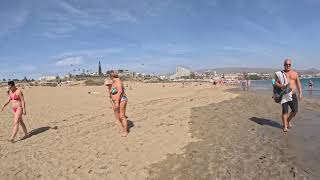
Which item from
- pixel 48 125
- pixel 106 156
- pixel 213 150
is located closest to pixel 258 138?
pixel 213 150

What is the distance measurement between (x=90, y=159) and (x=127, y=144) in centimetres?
135

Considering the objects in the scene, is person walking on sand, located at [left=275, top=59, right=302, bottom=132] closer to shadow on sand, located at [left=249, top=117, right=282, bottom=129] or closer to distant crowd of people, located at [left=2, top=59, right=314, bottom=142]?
distant crowd of people, located at [left=2, top=59, right=314, bottom=142]

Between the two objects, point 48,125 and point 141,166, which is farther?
point 48,125

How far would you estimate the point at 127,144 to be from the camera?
8.20m

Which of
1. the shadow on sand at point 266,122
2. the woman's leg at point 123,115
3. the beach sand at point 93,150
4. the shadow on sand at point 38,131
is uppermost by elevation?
the woman's leg at point 123,115

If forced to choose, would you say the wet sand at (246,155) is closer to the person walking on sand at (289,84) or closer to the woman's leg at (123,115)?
the person walking on sand at (289,84)

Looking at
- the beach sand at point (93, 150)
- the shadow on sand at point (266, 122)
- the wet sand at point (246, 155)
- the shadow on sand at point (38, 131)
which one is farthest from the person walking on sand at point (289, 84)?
the shadow on sand at point (38, 131)

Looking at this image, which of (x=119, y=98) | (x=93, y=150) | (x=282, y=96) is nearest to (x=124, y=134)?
(x=119, y=98)

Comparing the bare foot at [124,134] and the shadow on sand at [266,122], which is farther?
the shadow on sand at [266,122]

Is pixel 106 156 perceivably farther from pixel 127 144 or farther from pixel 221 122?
pixel 221 122

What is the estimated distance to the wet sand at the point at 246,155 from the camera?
236 inches

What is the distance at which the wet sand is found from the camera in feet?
19.7

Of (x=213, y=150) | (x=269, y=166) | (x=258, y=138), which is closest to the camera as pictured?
(x=269, y=166)

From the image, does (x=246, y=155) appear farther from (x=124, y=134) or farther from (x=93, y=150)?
(x=124, y=134)
